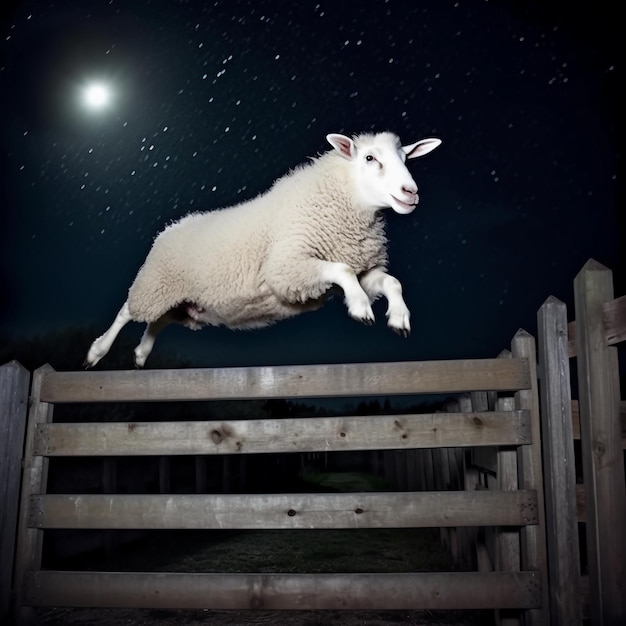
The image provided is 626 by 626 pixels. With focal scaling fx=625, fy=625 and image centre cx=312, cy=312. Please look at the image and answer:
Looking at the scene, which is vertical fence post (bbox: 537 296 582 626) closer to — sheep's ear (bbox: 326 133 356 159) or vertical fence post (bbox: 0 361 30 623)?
sheep's ear (bbox: 326 133 356 159)

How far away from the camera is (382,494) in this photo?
2812 mm

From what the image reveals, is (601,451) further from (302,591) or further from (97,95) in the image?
(97,95)

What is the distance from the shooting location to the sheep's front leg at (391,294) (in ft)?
8.53

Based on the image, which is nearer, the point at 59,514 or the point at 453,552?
the point at 59,514

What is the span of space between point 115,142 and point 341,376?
8.36 ft

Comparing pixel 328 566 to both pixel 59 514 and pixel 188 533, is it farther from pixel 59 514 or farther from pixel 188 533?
pixel 59 514

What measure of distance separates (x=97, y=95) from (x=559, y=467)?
3841 millimetres

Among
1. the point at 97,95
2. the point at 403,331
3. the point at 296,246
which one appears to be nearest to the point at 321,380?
the point at 403,331

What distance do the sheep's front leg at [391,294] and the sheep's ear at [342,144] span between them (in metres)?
0.58

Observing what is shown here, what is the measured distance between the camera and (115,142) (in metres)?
4.32

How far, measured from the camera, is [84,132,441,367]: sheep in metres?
2.82

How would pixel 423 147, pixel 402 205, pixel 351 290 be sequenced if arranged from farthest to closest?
1. pixel 423 147
2. pixel 402 205
3. pixel 351 290

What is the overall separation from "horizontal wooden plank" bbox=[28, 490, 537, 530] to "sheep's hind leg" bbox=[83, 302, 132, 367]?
32.7 inches

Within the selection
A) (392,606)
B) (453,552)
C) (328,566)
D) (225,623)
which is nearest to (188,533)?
(328,566)
